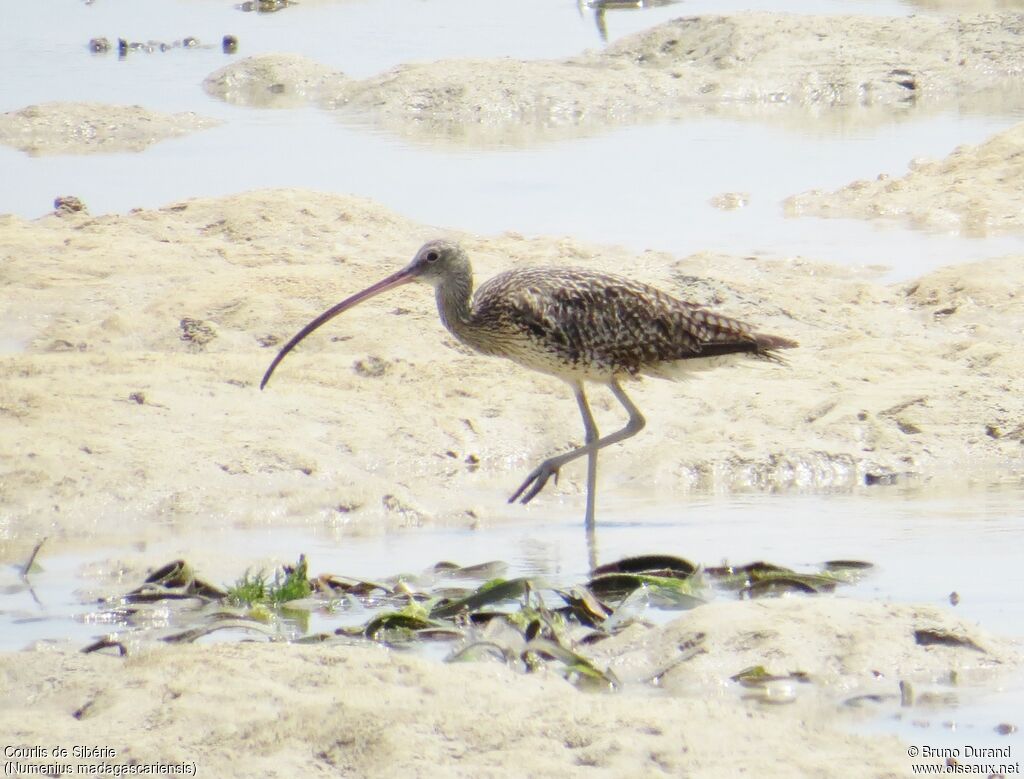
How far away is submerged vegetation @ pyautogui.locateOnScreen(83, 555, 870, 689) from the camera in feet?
21.8

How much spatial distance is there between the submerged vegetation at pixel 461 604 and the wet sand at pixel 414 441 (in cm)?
33

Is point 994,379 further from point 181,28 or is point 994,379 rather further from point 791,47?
point 181,28

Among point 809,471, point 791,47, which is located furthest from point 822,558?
point 791,47

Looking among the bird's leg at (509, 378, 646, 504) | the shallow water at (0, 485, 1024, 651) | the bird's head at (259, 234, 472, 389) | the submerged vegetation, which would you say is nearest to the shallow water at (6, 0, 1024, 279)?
the bird's head at (259, 234, 472, 389)

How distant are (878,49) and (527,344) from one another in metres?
16.3

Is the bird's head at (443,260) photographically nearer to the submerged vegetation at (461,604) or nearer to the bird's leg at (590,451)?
the bird's leg at (590,451)

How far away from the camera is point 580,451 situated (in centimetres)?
960

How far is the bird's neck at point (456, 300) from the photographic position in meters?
10.1

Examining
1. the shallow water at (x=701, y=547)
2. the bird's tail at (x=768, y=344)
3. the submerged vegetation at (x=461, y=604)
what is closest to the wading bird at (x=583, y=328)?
the bird's tail at (x=768, y=344)

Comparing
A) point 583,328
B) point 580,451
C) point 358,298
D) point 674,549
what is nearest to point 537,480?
point 580,451

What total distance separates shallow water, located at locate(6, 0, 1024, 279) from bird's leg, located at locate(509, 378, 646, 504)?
450cm

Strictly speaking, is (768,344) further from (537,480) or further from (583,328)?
(537,480)

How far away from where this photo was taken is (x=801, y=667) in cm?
625

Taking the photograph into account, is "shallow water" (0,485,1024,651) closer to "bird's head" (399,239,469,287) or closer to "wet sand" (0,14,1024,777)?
"wet sand" (0,14,1024,777)
